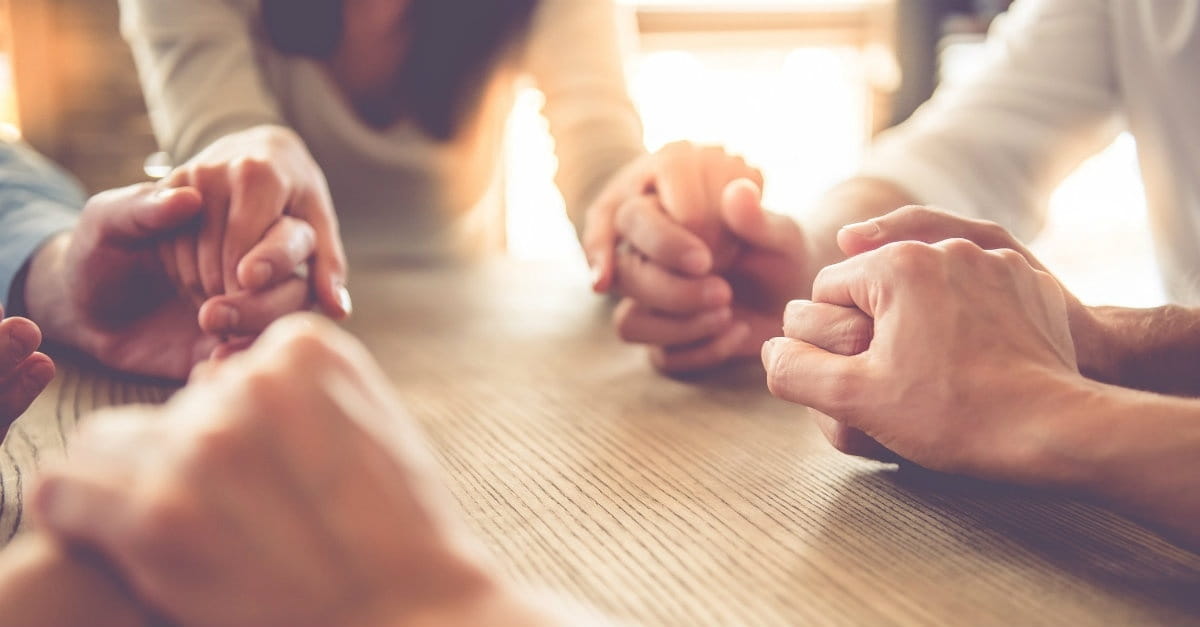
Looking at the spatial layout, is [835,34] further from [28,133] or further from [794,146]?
[28,133]

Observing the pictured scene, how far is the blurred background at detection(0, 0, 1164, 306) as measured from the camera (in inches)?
70.6

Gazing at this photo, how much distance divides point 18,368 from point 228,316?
0.44 ft

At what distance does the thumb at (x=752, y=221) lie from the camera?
23.9 inches

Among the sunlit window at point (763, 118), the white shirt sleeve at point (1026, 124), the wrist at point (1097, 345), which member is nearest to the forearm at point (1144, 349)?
the wrist at point (1097, 345)

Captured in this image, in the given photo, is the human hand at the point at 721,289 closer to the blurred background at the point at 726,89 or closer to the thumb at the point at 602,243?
the thumb at the point at 602,243

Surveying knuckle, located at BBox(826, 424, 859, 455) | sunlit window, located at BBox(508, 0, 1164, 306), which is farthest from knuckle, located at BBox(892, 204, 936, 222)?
sunlit window, located at BBox(508, 0, 1164, 306)

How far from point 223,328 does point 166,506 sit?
0.34 meters

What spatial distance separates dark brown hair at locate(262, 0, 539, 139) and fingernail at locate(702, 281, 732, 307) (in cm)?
51

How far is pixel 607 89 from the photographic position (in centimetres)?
95

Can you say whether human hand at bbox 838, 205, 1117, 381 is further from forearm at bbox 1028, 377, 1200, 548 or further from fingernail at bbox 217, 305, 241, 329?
fingernail at bbox 217, 305, 241, 329

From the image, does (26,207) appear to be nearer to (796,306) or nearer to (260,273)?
(260,273)

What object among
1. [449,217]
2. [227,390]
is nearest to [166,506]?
[227,390]

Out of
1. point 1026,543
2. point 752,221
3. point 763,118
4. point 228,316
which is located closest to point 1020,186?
point 752,221

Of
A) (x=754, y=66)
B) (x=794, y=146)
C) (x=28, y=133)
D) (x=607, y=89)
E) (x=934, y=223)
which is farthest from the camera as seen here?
(x=794, y=146)
